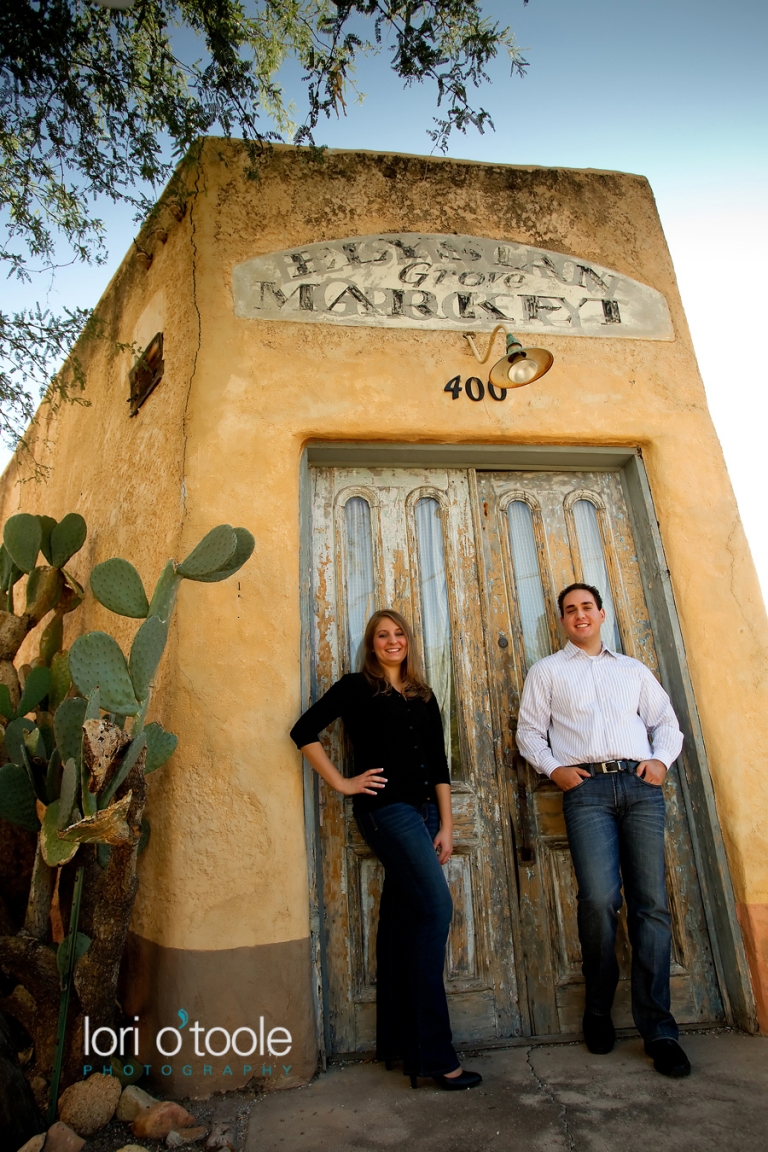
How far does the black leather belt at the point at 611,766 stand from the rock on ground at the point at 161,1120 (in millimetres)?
2027

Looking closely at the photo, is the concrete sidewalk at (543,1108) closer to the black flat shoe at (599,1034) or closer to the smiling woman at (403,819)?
the black flat shoe at (599,1034)

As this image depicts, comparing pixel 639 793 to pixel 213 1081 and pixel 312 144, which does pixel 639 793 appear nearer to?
pixel 213 1081

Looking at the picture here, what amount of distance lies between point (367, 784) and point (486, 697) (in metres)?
Answer: 0.93

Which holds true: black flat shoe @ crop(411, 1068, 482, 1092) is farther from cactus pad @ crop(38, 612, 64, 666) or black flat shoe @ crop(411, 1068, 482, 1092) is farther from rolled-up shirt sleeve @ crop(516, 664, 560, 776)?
cactus pad @ crop(38, 612, 64, 666)

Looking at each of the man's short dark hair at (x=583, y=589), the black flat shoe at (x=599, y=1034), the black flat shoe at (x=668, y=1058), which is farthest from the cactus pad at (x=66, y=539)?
the black flat shoe at (x=668, y=1058)

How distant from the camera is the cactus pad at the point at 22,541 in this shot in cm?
349

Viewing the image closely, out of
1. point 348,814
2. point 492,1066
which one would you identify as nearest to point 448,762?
point 348,814

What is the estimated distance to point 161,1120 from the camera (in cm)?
245

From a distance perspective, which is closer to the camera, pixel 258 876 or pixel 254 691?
pixel 258 876

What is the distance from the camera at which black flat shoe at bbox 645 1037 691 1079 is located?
8.82 ft

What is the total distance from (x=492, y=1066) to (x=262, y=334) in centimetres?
356

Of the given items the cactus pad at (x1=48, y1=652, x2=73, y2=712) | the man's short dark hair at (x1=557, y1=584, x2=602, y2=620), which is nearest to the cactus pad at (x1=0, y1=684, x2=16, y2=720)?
the cactus pad at (x1=48, y1=652, x2=73, y2=712)

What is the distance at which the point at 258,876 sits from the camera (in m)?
2.95

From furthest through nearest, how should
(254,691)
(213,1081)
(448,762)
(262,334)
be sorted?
(262,334)
(448,762)
(254,691)
(213,1081)
